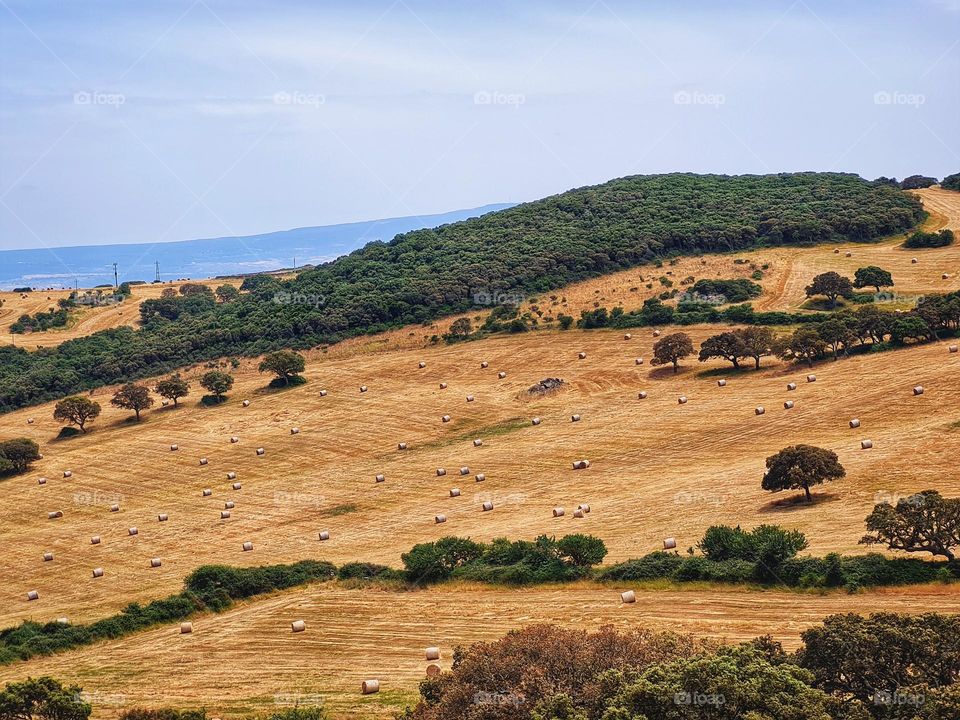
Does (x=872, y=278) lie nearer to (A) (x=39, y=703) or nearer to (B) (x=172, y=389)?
(B) (x=172, y=389)

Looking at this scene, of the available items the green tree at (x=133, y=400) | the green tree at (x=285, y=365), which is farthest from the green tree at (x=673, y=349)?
the green tree at (x=133, y=400)

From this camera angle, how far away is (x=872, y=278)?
92250mm

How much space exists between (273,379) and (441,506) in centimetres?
3985

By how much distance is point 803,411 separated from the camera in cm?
6462

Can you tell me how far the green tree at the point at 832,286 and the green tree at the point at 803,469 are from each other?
43224 mm

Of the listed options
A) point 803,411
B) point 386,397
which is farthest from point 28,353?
point 803,411

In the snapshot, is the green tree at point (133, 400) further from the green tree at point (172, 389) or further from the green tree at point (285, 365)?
the green tree at point (285, 365)

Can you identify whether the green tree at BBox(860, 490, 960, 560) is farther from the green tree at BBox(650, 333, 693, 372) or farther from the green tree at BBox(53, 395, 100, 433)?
the green tree at BBox(53, 395, 100, 433)

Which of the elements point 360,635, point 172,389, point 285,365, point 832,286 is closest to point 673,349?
point 832,286

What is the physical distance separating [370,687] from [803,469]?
24.4m

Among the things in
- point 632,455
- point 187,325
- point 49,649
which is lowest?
point 49,649

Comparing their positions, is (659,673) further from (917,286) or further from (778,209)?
(778,209)

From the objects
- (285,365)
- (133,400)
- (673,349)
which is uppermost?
(285,365)

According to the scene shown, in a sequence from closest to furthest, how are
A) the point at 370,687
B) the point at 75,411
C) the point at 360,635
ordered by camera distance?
the point at 370,687, the point at 360,635, the point at 75,411
